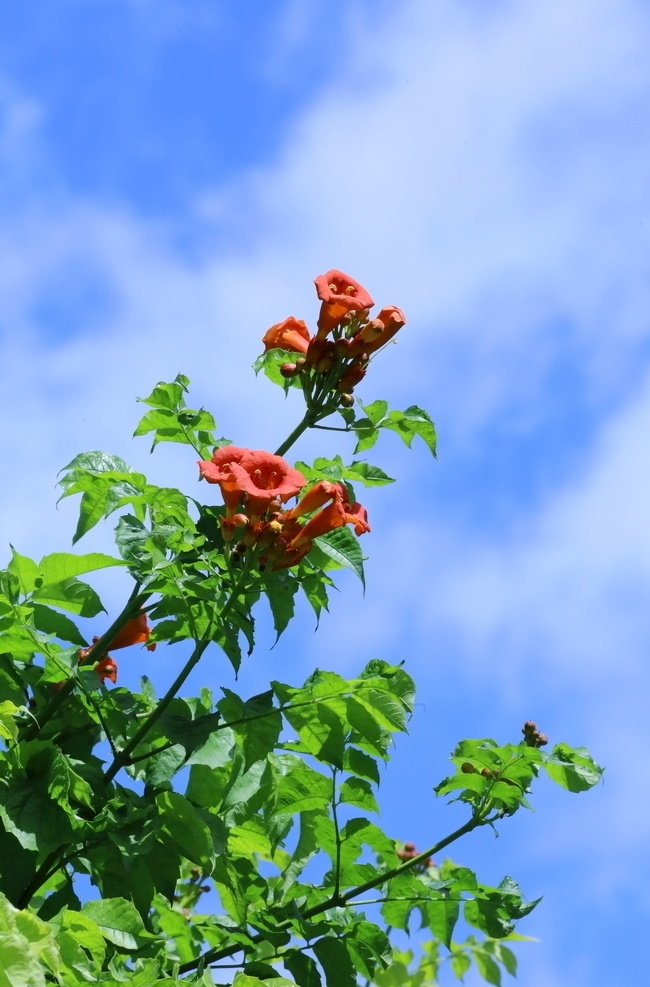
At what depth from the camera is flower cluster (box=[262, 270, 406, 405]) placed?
13.1ft

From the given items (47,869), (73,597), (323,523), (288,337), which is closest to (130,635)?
(73,597)

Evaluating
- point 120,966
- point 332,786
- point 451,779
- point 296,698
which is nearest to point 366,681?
point 296,698

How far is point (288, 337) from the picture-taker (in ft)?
13.6

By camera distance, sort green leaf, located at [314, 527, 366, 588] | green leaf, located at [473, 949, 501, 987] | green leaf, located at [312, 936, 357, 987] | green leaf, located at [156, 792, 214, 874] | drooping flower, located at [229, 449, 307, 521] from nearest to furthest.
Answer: green leaf, located at [156, 792, 214, 874], drooping flower, located at [229, 449, 307, 521], green leaf, located at [314, 527, 366, 588], green leaf, located at [312, 936, 357, 987], green leaf, located at [473, 949, 501, 987]

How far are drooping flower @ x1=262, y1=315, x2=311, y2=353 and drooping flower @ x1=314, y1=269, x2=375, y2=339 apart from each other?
0.13 metres

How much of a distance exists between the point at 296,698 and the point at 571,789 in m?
1.15

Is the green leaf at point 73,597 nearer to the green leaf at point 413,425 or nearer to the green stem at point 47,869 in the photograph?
the green stem at point 47,869

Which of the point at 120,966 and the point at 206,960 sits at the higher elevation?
the point at 206,960

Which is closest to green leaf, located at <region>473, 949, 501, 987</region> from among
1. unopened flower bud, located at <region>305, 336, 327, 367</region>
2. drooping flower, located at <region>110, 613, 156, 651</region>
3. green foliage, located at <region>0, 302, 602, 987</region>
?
green foliage, located at <region>0, 302, 602, 987</region>

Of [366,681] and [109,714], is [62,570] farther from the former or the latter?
[366,681]

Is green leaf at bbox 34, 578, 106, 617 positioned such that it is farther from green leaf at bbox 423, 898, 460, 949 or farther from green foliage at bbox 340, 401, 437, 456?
green leaf at bbox 423, 898, 460, 949

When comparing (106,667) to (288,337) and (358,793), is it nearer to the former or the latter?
(358,793)

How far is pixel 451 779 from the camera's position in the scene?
401cm

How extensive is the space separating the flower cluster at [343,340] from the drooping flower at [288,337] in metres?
0.08
